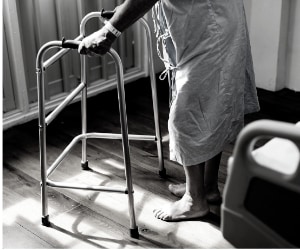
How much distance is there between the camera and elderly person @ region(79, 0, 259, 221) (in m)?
1.81

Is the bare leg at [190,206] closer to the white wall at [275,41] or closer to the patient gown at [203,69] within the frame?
the patient gown at [203,69]

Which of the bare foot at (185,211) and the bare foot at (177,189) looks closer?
the bare foot at (185,211)

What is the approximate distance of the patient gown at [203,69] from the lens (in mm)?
1849

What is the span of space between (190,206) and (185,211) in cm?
3

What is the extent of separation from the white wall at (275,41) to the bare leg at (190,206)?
1609 millimetres

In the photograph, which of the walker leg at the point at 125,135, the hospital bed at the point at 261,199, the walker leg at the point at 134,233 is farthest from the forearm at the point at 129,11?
the walker leg at the point at 134,233

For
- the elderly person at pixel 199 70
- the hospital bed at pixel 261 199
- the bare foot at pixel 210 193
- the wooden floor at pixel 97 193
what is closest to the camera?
the hospital bed at pixel 261 199

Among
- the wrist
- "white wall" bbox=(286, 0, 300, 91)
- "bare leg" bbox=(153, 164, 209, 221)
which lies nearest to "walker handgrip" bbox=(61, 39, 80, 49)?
the wrist

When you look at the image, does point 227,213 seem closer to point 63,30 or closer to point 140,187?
point 140,187

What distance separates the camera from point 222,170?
258 centimetres

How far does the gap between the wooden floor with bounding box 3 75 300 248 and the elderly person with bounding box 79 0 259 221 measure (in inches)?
5.6

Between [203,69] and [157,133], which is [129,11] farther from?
[157,133]

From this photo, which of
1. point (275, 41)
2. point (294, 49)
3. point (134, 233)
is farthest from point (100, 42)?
point (294, 49)

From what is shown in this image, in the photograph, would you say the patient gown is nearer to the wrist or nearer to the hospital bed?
the wrist
